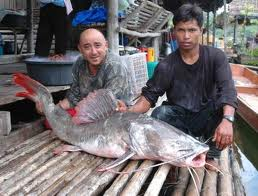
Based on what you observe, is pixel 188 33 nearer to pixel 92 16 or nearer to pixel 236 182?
pixel 236 182

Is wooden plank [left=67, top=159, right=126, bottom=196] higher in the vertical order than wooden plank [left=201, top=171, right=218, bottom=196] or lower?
higher

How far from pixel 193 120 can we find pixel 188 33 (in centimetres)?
79

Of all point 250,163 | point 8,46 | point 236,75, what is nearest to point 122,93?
point 250,163

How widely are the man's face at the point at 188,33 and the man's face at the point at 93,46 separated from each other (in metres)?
0.73

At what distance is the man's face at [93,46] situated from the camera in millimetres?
3932

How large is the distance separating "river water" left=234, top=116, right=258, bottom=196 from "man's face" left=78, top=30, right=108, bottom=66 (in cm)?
318

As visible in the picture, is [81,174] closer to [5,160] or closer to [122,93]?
[5,160]

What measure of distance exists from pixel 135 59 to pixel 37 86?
3586 mm

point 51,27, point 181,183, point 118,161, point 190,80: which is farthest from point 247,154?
point 118,161

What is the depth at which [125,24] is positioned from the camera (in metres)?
7.25

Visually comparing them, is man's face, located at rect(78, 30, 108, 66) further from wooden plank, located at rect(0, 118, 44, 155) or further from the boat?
the boat

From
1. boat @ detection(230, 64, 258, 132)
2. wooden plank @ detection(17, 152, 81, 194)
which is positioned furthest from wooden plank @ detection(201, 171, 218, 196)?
boat @ detection(230, 64, 258, 132)

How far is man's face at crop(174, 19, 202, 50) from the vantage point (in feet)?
11.9

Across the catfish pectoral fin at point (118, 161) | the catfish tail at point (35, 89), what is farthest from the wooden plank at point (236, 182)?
the catfish tail at point (35, 89)
